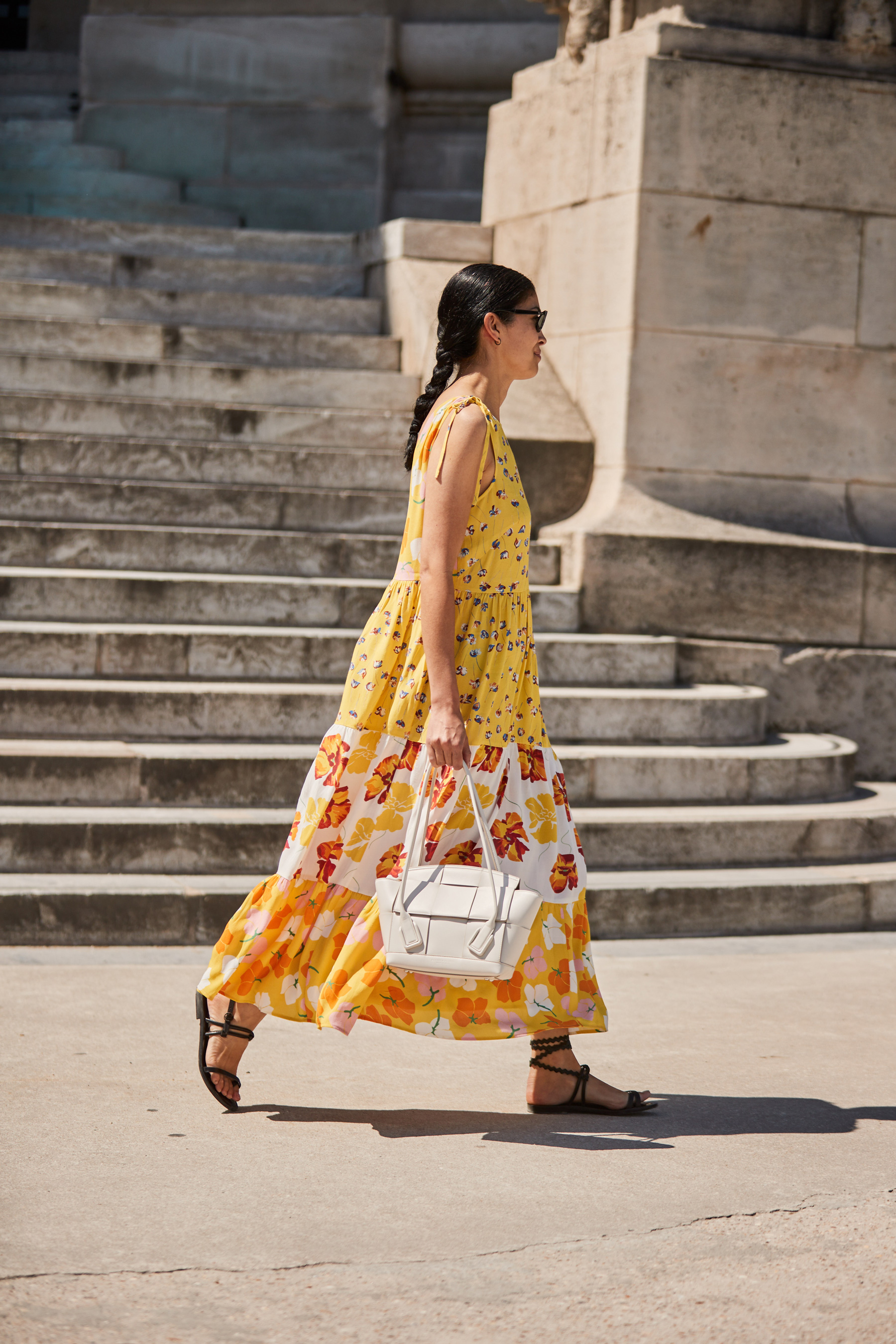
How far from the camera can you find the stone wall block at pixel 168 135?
13812 mm

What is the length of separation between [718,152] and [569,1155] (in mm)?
5644

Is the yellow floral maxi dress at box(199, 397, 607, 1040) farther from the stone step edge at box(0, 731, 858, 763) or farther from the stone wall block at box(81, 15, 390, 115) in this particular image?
the stone wall block at box(81, 15, 390, 115)

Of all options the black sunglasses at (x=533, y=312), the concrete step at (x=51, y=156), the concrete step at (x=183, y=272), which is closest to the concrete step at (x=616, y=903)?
the black sunglasses at (x=533, y=312)

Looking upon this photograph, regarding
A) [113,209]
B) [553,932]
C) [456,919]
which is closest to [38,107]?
[113,209]

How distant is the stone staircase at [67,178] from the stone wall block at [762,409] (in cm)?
547

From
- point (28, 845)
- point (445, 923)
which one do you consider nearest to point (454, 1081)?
point (445, 923)

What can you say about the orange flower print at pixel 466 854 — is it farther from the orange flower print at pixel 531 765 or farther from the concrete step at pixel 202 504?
the concrete step at pixel 202 504

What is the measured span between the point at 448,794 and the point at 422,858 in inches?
6.3

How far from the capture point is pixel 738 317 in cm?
838

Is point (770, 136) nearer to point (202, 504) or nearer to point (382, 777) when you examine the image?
point (202, 504)

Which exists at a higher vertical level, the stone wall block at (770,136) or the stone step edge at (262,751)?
the stone wall block at (770,136)

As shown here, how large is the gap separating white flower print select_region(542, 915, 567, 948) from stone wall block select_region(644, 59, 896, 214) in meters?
4.93

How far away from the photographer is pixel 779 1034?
5035 mm

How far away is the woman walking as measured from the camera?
4086mm
